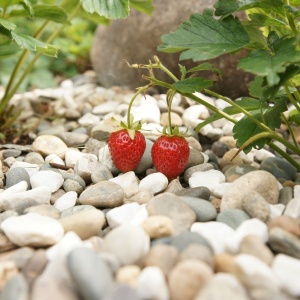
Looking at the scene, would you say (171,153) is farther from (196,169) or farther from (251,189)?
(251,189)

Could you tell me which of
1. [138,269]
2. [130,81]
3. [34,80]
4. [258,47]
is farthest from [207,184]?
[34,80]

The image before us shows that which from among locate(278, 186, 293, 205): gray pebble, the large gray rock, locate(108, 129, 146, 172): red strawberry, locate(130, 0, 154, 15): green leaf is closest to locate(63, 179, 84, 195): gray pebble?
locate(108, 129, 146, 172): red strawberry

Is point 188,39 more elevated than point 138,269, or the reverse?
point 188,39

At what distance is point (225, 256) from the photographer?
1093mm

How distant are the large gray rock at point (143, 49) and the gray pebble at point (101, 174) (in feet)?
3.04

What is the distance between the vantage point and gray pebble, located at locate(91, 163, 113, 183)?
1633mm

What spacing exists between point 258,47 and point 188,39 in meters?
0.19

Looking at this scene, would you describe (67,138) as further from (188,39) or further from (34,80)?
(34,80)

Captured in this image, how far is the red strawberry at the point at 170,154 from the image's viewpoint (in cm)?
157

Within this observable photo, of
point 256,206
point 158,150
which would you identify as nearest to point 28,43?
point 158,150

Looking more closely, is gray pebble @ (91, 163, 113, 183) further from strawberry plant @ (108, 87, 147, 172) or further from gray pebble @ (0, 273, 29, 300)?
gray pebble @ (0, 273, 29, 300)

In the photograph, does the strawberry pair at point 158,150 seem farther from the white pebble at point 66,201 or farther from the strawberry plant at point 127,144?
the white pebble at point 66,201

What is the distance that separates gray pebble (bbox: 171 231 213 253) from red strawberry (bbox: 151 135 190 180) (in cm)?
44

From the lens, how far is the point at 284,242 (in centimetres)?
113
